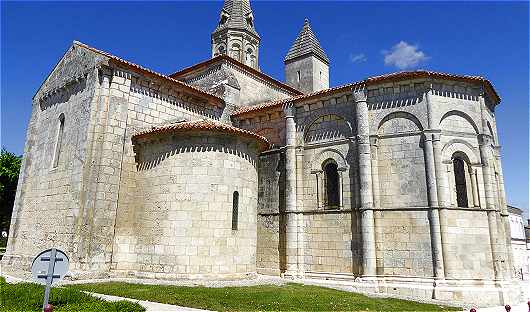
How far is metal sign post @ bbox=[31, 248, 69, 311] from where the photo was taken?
5203 millimetres

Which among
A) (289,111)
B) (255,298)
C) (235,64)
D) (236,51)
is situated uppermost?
(236,51)

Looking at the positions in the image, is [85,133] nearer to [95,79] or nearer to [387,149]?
[95,79]

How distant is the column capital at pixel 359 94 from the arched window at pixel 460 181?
4.18 m

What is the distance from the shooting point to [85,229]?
12180 mm

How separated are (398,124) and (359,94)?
1.92 metres

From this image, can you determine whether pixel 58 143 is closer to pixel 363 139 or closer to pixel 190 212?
pixel 190 212

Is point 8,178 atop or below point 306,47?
below

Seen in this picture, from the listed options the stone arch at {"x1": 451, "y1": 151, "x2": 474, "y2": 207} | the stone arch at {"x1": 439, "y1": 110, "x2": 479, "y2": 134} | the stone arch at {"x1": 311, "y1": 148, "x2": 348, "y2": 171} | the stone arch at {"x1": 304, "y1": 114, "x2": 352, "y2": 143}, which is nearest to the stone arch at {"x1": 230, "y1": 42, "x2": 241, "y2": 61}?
the stone arch at {"x1": 304, "y1": 114, "x2": 352, "y2": 143}

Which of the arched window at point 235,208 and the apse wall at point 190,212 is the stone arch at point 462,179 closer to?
the apse wall at point 190,212

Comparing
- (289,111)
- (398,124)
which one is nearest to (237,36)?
(289,111)

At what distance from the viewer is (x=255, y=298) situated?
1000 cm

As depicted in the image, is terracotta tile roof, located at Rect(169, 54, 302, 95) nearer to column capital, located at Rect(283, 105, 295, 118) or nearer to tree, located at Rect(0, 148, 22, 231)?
column capital, located at Rect(283, 105, 295, 118)

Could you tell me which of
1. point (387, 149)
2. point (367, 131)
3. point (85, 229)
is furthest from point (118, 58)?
point (387, 149)

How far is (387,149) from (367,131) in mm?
1027
